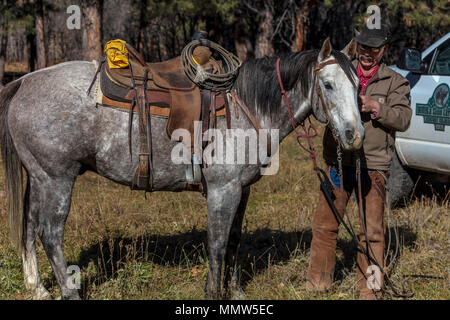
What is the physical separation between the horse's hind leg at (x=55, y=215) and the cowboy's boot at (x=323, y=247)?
1.84 metres

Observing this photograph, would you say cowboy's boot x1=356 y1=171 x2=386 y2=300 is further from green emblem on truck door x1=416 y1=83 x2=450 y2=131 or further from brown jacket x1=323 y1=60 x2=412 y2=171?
green emblem on truck door x1=416 y1=83 x2=450 y2=131

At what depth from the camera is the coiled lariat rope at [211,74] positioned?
141 inches

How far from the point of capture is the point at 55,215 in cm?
357

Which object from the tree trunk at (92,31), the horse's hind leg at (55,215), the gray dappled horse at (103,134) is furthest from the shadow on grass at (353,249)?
the tree trunk at (92,31)

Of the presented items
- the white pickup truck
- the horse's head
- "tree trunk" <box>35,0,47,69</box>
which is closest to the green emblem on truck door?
the white pickup truck

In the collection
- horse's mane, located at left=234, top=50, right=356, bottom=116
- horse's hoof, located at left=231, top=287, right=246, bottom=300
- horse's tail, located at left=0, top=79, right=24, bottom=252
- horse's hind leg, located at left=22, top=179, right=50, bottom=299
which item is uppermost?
horse's mane, located at left=234, top=50, right=356, bottom=116

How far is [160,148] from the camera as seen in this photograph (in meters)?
3.58

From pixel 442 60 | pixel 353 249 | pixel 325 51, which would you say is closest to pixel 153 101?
pixel 325 51

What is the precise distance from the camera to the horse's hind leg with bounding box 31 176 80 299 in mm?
3545

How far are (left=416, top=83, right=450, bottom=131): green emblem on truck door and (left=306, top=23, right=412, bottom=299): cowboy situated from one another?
1.67 meters

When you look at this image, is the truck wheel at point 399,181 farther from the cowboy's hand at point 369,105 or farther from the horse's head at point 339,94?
Result: the horse's head at point 339,94

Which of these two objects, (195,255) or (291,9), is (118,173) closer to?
(195,255)

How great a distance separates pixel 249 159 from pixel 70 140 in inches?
49.2
